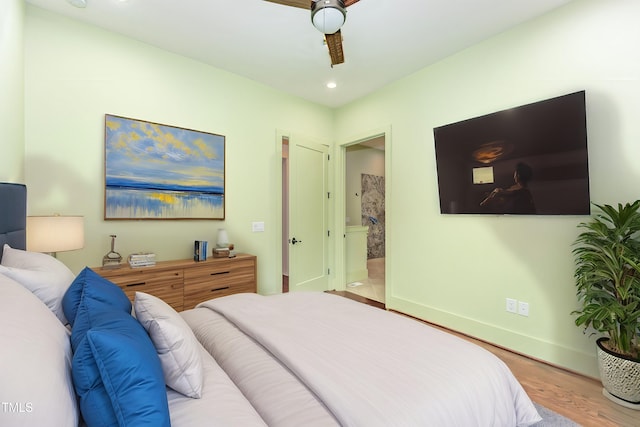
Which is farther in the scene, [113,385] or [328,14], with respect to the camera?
[328,14]

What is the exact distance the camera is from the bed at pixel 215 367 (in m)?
0.69

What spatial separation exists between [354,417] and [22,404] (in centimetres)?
80

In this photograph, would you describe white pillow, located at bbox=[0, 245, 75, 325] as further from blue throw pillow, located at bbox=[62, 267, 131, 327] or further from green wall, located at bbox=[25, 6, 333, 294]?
green wall, located at bbox=[25, 6, 333, 294]

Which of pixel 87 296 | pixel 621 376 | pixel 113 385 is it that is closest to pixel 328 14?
pixel 87 296

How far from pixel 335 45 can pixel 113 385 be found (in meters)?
2.22

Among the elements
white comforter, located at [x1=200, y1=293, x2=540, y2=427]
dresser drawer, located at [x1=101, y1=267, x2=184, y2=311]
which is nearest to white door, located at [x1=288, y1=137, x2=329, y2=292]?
dresser drawer, located at [x1=101, y1=267, x2=184, y2=311]

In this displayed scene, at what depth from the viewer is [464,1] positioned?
2.20 metres

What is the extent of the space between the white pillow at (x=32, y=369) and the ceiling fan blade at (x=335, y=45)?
2.09 metres

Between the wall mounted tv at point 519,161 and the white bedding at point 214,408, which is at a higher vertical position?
the wall mounted tv at point 519,161

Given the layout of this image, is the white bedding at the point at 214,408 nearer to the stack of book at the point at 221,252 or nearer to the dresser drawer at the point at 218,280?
→ the dresser drawer at the point at 218,280

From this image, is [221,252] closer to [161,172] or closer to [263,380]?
[161,172]

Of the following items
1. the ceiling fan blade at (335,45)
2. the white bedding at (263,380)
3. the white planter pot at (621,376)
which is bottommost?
the white planter pot at (621,376)

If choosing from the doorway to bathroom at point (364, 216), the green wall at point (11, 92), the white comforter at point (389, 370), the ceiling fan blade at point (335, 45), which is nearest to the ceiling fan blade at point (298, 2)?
the ceiling fan blade at point (335, 45)
